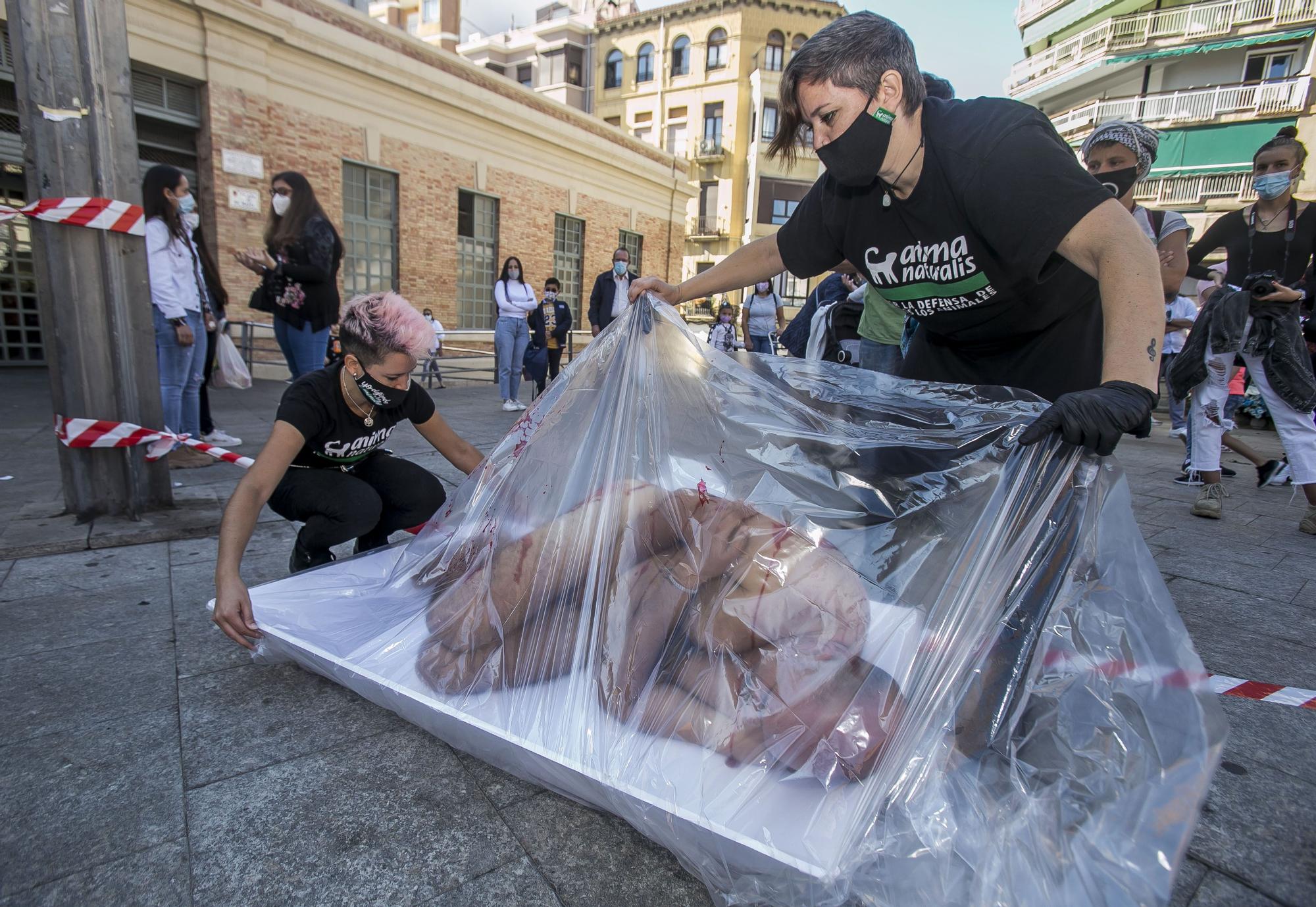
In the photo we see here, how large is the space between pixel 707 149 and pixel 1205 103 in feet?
60.8

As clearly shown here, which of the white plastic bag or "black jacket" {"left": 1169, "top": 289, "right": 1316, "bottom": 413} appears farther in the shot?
the white plastic bag

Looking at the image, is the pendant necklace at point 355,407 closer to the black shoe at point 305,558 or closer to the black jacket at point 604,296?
the black shoe at point 305,558

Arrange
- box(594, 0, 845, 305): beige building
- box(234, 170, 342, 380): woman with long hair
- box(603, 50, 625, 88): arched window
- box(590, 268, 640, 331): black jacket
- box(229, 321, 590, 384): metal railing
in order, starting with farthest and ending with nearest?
box(603, 50, 625, 88): arched window, box(594, 0, 845, 305): beige building, box(229, 321, 590, 384): metal railing, box(590, 268, 640, 331): black jacket, box(234, 170, 342, 380): woman with long hair

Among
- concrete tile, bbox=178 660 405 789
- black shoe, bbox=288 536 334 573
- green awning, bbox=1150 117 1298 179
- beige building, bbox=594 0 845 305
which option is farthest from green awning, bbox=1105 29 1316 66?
concrete tile, bbox=178 660 405 789

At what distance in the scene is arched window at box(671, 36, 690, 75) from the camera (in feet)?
107

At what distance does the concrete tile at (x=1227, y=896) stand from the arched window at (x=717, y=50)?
117 ft

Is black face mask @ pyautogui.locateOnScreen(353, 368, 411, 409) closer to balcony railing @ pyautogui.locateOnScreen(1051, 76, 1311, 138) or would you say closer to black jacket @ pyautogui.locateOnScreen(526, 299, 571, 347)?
black jacket @ pyautogui.locateOnScreen(526, 299, 571, 347)

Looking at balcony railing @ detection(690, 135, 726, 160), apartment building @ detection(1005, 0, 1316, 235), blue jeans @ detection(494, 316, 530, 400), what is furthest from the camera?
balcony railing @ detection(690, 135, 726, 160)

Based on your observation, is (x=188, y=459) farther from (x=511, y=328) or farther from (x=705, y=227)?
(x=705, y=227)

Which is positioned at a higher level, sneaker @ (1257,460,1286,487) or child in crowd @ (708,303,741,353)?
child in crowd @ (708,303,741,353)

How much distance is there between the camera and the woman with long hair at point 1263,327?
3.46 m

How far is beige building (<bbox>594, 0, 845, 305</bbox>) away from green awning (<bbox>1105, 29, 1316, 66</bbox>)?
12327 millimetres

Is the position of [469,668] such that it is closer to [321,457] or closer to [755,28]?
[321,457]

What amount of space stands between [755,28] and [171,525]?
3441cm
